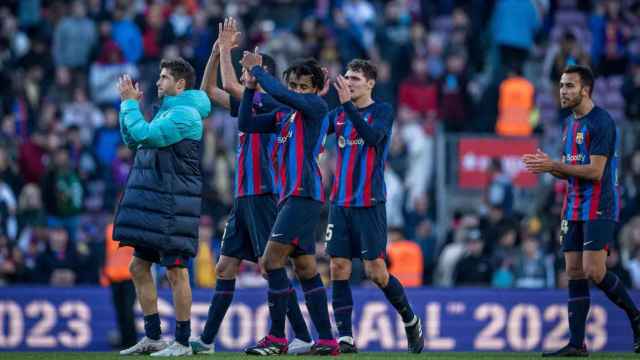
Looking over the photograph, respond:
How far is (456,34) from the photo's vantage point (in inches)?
984

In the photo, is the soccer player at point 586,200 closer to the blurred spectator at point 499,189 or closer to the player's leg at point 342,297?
the player's leg at point 342,297

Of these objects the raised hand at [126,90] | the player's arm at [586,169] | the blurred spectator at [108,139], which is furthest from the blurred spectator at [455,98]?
the raised hand at [126,90]

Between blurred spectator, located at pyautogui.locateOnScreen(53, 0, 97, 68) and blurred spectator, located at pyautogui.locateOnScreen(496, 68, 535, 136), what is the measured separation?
6.69 meters

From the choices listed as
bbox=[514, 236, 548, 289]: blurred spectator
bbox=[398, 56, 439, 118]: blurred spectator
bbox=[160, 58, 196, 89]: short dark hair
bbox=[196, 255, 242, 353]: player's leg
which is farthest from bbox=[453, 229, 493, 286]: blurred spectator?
bbox=[160, 58, 196, 89]: short dark hair

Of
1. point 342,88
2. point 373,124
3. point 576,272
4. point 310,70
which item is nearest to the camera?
point 310,70

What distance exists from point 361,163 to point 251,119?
1.33 meters

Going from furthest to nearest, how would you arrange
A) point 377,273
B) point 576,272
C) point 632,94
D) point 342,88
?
point 632,94
point 377,273
point 576,272
point 342,88

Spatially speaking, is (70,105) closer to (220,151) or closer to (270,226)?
(220,151)

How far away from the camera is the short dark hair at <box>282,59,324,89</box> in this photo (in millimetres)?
13320

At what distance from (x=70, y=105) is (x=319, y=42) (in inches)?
156

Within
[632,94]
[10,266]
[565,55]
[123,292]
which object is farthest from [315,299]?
[632,94]

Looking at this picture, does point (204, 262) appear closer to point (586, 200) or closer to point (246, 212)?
point (246, 212)

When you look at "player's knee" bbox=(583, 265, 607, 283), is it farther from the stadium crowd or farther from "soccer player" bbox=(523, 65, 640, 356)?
the stadium crowd

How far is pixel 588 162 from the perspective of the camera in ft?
45.3
